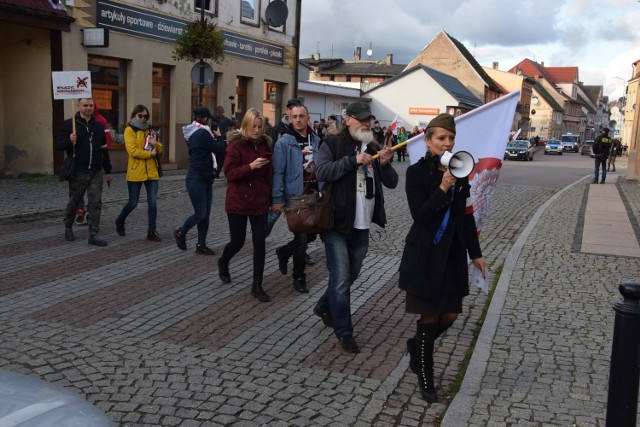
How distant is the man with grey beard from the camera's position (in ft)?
A: 16.6

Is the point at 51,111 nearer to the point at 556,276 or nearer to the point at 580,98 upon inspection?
the point at 556,276

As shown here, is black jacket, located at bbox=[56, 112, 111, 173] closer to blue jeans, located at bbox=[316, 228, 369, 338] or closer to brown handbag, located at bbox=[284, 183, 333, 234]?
brown handbag, located at bbox=[284, 183, 333, 234]

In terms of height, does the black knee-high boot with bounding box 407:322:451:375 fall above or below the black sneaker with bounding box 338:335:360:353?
above

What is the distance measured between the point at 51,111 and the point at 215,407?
14094mm

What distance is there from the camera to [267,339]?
557 centimetres

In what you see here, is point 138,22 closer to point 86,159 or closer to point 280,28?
point 280,28

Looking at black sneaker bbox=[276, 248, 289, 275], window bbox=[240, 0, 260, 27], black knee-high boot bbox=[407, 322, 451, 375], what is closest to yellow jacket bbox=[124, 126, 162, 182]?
black sneaker bbox=[276, 248, 289, 275]

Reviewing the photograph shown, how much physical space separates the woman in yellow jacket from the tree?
29.5 ft

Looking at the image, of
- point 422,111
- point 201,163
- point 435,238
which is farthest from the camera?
point 422,111

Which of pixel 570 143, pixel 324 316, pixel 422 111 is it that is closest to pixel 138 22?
pixel 324 316

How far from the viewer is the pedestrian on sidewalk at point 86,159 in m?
8.95

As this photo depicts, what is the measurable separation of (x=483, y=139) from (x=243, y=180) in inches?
100

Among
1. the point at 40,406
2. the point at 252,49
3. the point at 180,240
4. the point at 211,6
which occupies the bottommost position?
the point at 180,240

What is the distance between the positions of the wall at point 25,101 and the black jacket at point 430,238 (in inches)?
567
